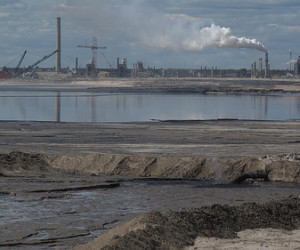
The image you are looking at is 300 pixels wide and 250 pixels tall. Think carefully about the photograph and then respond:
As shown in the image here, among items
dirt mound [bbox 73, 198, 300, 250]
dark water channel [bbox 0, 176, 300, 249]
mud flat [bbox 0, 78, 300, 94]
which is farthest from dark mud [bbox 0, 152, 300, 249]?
mud flat [bbox 0, 78, 300, 94]

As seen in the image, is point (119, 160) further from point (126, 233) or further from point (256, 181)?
point (126, 233)

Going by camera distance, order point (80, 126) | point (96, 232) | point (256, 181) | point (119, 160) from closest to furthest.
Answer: point (96, 232), point (256, 181), point (119, 160), point (80, 126)

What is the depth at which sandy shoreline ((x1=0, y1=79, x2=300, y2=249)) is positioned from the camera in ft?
40.7

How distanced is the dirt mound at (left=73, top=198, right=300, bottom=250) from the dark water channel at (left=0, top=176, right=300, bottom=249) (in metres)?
1.17

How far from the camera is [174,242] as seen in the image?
446 inches

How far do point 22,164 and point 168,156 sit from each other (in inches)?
185

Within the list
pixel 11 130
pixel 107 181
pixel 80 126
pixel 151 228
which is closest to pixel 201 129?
pixel 80 126

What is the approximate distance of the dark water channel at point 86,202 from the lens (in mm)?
12930

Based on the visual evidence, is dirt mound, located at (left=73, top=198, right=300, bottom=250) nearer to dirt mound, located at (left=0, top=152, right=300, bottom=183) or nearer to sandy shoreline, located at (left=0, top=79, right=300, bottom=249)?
sandy shoreline, located at (left=0, top=79, right=300, bottom=249)

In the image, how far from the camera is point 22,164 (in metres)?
21.8

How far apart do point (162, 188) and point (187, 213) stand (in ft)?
17.9

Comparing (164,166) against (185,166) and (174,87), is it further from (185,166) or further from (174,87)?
(174,87)

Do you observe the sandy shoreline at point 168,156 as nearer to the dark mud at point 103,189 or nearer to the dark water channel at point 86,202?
the dark mud at point 103,189

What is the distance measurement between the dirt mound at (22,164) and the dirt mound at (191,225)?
859 centimetres
